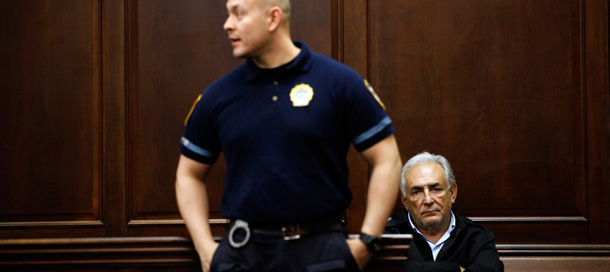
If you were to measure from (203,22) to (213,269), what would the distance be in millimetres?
1770

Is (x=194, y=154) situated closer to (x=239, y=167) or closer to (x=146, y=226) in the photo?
(x=239, y=167)

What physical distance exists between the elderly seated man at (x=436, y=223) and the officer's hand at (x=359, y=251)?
1103mm

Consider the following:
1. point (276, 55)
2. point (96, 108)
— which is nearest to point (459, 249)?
point (276, 55)

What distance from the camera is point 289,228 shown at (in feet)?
7.39

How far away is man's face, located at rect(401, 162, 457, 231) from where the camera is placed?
3504 millimetres

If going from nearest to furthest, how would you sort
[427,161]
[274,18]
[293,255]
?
1. [293,255]
2. [274,18]
3. [427,161]

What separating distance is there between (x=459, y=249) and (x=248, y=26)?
1.63 metres

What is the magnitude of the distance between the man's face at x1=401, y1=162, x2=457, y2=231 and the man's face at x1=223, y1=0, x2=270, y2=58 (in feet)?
4.79

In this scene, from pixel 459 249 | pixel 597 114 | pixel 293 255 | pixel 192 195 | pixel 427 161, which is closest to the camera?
pixel 293 255

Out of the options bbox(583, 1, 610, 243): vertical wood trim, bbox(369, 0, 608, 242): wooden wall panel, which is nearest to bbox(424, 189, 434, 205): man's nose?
bbox(369, 0, 608, 242): wooden wall panel

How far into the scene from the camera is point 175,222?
3.77 metres

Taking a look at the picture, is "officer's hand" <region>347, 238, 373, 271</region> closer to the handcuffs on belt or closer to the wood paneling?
the handcuffs on belt

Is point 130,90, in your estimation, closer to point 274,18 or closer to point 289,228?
point 274,18

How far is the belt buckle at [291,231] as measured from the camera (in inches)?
88.4
